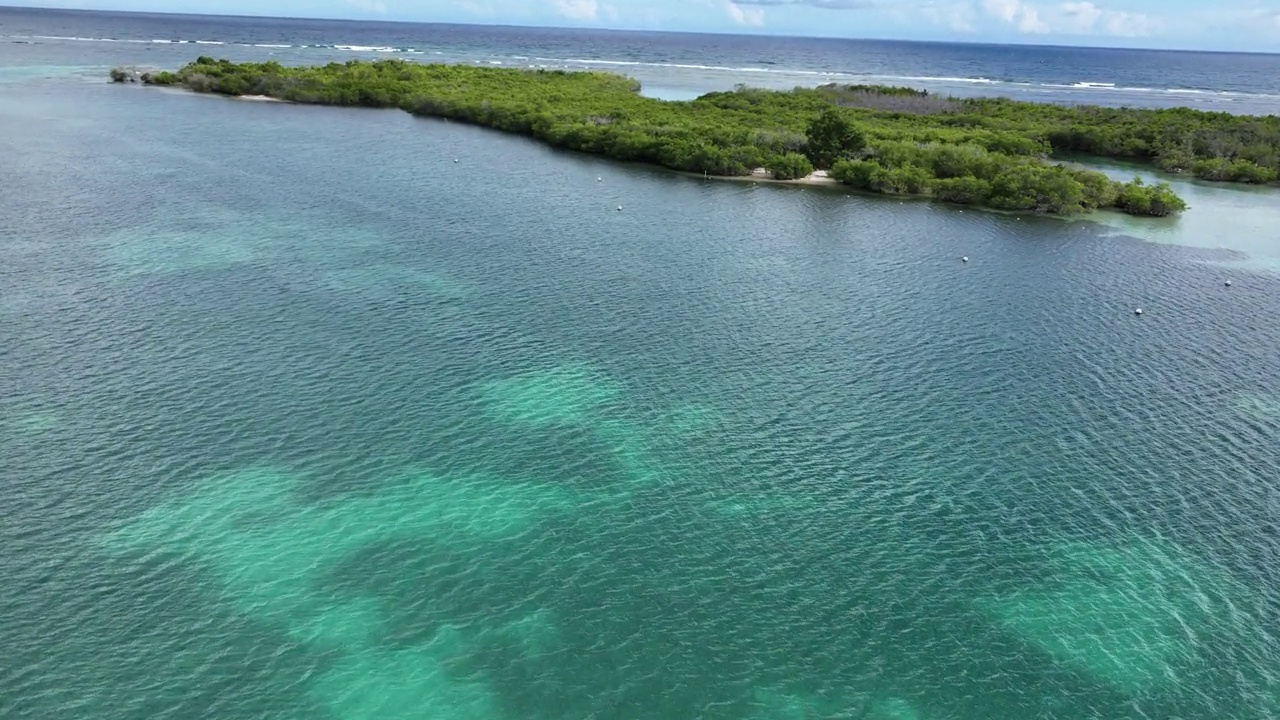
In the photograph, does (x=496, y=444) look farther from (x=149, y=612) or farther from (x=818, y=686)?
(x=818, y=686)

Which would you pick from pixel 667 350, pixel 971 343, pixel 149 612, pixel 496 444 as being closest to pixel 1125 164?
pixel 971 343

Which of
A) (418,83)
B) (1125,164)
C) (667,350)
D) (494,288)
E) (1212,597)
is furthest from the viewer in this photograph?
(418,83)

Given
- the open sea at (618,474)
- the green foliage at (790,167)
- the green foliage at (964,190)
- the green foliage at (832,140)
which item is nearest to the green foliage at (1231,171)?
the green foliage at (964,190)

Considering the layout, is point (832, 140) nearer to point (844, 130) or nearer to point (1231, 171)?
point (844, 130)

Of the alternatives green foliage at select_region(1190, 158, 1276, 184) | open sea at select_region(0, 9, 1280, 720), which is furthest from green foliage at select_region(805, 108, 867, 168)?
green foliage at select_region(1190, 158, 1276, 184)

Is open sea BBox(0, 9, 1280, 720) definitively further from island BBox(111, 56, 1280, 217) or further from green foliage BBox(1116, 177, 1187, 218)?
island BBox(111, 56, 1280, 217)

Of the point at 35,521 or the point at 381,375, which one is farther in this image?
the point at 381,375
